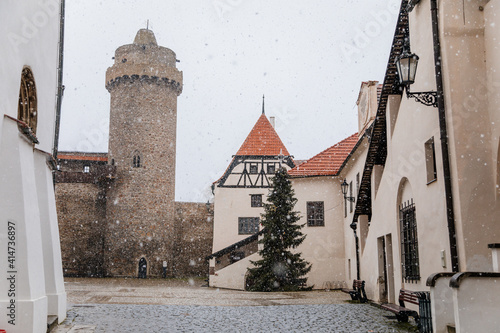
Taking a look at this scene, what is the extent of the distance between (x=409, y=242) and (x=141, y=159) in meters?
27.3

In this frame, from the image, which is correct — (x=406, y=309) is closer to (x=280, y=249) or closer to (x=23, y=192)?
(x=23, y=192)

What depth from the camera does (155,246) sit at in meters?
34.5

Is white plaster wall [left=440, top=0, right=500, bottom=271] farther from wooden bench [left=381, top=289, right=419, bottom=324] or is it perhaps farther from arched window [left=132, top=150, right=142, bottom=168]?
arched window [left=132, top=150, right=142, bottom=168]

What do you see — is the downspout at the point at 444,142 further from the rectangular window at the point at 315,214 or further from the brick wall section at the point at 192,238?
the brick wall section at the point at 192,238

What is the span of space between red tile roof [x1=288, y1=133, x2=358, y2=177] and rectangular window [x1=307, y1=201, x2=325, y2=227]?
144 centimetres

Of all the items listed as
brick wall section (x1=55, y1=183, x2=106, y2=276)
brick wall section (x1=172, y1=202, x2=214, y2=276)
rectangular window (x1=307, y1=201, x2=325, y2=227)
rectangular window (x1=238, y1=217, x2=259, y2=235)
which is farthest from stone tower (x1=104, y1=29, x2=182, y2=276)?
rectangular window (x1=307, y1=201, x2=325, y2=227)

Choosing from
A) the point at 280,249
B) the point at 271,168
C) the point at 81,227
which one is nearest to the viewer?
the point at 280,249

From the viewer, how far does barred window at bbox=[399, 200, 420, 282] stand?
9930mm

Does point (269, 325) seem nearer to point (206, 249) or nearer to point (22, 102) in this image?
point (22, 102)

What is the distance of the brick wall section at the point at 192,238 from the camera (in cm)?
3625

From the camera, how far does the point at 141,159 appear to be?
3531 centimetres

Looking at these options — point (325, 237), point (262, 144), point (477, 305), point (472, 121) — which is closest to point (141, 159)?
point (262, 144)

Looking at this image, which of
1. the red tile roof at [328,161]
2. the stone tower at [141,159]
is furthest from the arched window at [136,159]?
the red tile roof at [328,161]

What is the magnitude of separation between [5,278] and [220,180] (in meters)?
24.7
